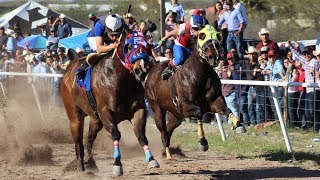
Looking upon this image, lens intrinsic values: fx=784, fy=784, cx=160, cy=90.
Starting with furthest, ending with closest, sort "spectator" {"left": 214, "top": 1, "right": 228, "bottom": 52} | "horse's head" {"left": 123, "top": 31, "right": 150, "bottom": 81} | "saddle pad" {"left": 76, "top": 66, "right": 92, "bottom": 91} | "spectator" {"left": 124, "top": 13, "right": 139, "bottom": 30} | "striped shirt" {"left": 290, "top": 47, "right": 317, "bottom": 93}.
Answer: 1. "spectator" {"left": 214, "top": 1, "right": 228, "bottom": 52}
2. "striped shirt" {"left": 290, "top": 47, "right": 317, "bottom": 93}
3. "spectator" {"left": 124, "top": 13, "right": 139, "bottom": 30}
4. "saddle pad" {"left": 76, "top": 66, "right": 92, "bottom": 91}
5. "horse's head" {"left": 123, "top": 31, "right": 150, "bottom": 81}

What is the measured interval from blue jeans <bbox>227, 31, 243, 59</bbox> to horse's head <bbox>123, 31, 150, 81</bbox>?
6.82m

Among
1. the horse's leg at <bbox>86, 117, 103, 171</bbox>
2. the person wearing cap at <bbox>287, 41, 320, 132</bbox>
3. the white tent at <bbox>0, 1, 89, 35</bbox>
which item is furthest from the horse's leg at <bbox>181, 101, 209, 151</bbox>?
the white tent at <bbox>0, 1, 89, 35</bbox>

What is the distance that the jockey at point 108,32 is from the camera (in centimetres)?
1099

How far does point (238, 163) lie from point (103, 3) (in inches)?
976

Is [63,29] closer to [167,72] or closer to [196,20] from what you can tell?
[167,72]

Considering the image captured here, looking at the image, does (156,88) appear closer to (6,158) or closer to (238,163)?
(238,163)

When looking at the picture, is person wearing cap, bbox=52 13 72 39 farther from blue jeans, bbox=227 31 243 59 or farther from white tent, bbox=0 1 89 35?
white tent, bbox=0 1 89 35

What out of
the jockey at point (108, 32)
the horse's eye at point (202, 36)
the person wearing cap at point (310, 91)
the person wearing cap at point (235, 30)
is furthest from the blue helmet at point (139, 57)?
the person wearing cap at point (235, 30)

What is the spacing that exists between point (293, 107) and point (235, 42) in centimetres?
327

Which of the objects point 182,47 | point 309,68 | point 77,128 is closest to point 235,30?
point 309,68

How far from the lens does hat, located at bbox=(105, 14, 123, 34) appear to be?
11.0 m

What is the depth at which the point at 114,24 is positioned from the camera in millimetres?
11000

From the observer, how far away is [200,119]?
1109 centimetres

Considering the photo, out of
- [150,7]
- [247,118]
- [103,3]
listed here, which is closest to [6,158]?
[247,118]
